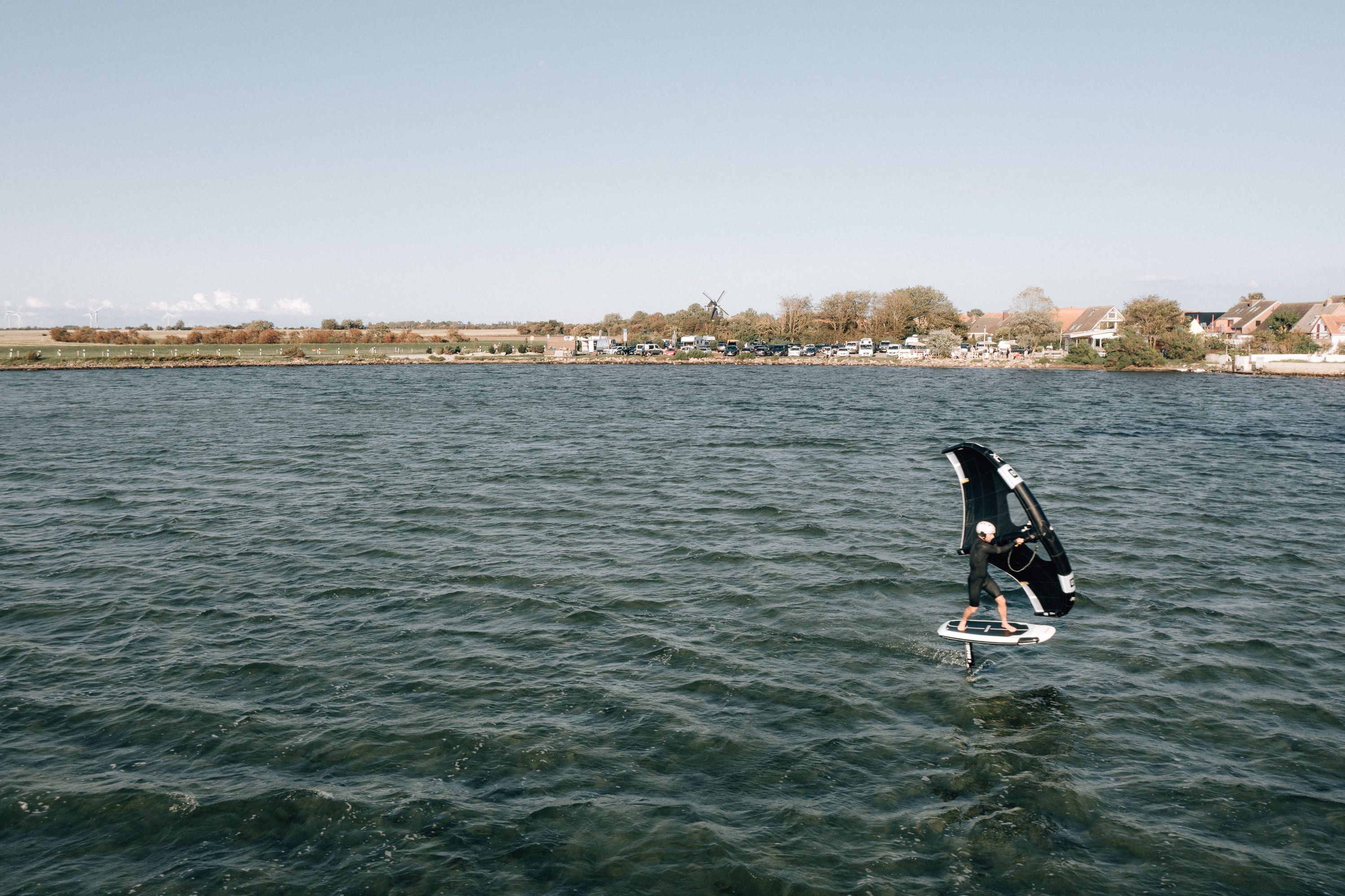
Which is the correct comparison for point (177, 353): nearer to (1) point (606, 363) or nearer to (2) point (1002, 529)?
(1) point (606, 363)

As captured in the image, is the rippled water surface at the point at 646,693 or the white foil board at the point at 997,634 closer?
the rippled water surface at the point at 646,693

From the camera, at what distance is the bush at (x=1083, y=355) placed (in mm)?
155375

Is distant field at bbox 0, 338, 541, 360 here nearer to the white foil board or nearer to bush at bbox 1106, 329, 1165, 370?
bush at bbox 1106, 329, 1165, 370

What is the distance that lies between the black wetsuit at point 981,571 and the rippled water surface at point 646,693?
2012mm

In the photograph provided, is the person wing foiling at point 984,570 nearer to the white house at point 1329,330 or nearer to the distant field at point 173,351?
the white house at point 1329,330

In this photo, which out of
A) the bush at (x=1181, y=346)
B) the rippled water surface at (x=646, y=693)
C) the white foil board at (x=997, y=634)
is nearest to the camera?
the rippled water surface at (x=646, y=693)

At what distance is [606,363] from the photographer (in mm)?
178250

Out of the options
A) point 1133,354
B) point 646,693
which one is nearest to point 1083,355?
point 1133,354

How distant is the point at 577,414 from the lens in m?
75.5

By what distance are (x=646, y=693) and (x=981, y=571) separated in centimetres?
784

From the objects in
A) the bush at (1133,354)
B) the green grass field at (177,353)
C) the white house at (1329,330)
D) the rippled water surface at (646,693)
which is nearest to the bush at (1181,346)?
the bush at (1133,354)

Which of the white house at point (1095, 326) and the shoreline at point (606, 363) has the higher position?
the white house at point (1095, 326)

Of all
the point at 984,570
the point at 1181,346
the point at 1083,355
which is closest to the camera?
the point at 984,570

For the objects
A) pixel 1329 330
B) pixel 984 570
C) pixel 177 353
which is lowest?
pixel 984 570
